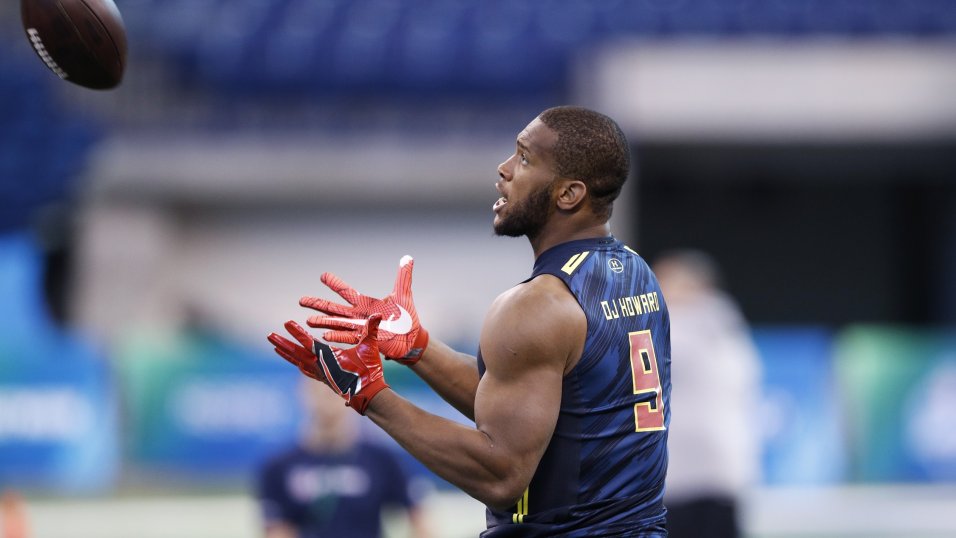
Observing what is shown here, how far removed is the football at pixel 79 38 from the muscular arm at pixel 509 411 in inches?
70.9

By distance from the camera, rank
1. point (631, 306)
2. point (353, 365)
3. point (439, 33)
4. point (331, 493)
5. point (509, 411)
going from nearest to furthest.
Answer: point (509, 411), point (353, 365), point (631, 306), point (331, 493), point (439, 33)

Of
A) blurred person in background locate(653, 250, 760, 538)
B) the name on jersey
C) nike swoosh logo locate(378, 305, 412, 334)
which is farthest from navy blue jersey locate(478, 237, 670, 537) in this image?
blurred person in background locate(653, 250, 760, 538)

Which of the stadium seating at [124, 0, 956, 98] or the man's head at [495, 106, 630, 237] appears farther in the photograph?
the stadium seating at [124, 0, 956, 98]

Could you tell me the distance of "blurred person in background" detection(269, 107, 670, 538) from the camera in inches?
120

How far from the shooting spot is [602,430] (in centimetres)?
318

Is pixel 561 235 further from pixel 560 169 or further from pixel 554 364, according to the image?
pixel 554 364

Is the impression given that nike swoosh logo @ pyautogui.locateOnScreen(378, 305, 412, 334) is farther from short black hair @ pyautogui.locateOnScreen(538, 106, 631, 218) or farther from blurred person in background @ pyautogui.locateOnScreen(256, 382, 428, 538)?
blurred person in background @ pyautogui.locateOnScreen(256, 382, 428, 538)

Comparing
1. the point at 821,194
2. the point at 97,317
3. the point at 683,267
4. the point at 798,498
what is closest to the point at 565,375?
the point at 683,267

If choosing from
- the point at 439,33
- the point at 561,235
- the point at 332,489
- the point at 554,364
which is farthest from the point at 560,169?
A: the point at 439,33

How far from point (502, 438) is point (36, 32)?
7.02ft

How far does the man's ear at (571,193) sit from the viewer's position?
330 centimetres

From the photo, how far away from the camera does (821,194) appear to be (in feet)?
61.0

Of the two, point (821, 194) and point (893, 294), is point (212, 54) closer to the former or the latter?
point (821, 194)

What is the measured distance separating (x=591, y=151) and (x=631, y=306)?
0.40 metres
